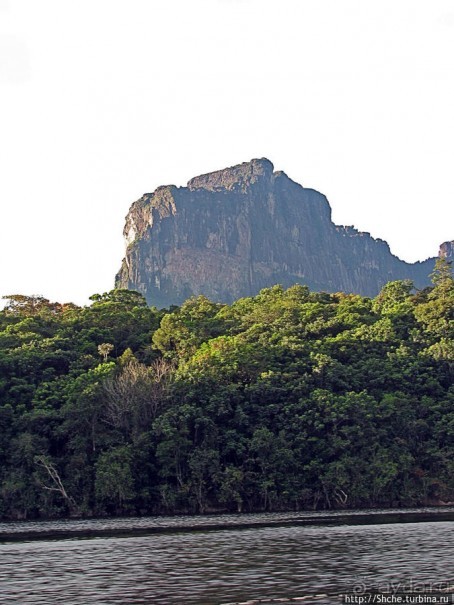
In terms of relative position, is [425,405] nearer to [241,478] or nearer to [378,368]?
[378,368]

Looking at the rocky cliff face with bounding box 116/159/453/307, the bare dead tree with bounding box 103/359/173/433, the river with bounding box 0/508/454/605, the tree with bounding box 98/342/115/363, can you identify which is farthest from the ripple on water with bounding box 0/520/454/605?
the rocky cliff face with bounding box 116/159/453/307

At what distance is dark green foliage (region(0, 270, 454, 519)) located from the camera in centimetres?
5009

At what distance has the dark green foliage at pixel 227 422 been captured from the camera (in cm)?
5009

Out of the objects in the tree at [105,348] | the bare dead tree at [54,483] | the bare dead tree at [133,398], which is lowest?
the bare dead tree at [54,483]

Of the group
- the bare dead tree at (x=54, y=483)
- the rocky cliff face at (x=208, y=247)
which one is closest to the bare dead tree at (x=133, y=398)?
the bare dead tree at (x=54, y=483)

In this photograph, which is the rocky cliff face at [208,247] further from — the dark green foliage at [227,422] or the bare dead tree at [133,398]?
the bare dead tree at [133,398]

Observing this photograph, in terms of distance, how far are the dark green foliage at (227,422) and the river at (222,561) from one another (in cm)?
879

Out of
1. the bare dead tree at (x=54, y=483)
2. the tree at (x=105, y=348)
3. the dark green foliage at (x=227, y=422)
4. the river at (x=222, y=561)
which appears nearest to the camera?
the river at (x=222, y=561)

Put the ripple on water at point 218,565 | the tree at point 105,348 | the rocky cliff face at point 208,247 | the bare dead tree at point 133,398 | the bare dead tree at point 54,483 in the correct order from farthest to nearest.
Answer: the rocky cliff face at point 208,247 → the tree at point 105,348 → the bare dead tree at point 133,398 → the bare dead tree at point 54,483 → the ripple on water at point 218,565

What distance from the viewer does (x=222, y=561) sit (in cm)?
2475

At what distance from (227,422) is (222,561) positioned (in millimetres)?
29157

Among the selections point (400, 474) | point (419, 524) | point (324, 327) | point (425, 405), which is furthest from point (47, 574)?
point (324, 327)

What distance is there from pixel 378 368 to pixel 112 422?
18.8 meters

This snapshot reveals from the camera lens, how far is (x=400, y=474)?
5362cm
